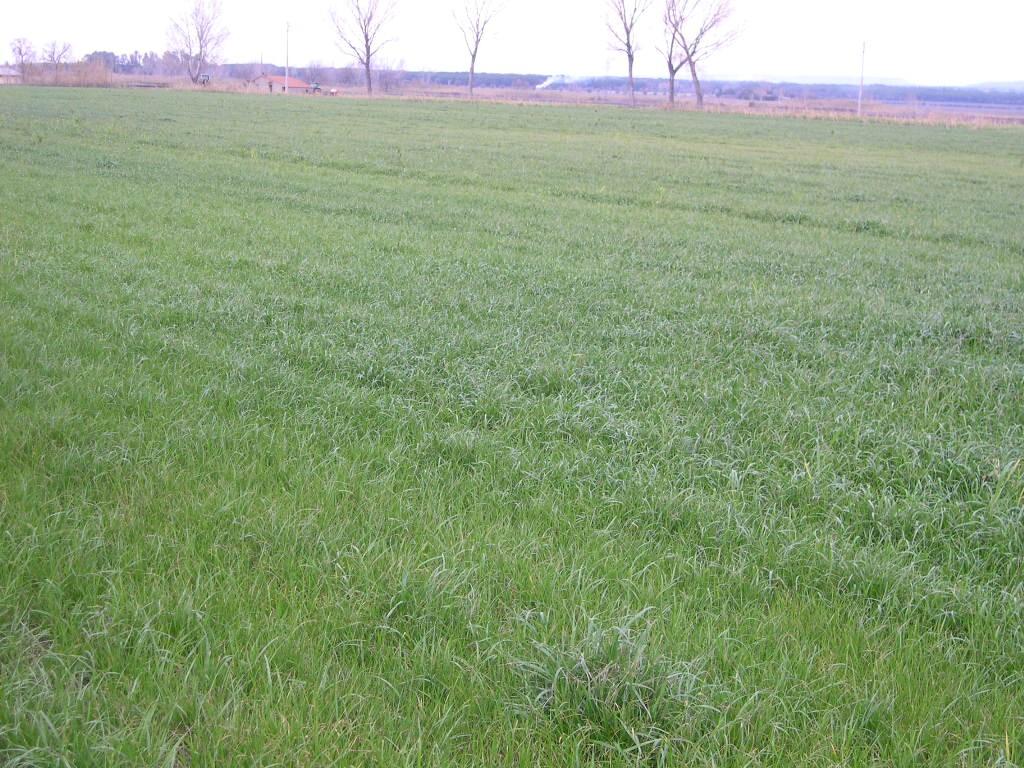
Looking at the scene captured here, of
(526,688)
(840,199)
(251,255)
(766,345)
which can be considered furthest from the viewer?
(840,199)

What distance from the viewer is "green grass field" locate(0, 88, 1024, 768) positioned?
2.77 m

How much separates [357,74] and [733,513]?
14646 cm

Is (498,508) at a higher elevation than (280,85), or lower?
lower

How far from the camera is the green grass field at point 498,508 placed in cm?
277

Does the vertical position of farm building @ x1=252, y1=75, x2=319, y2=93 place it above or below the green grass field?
above

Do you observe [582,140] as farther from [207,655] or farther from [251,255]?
[207,655]

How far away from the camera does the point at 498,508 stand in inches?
169

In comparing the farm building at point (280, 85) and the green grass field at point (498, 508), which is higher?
the farm building at point (280, 85)

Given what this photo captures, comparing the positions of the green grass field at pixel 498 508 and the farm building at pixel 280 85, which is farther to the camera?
the farm building at pixel 280 85

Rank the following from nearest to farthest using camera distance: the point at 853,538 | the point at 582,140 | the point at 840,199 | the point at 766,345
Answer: the point at 853,538 < the point at 766,345 < the point at 840,199 < the point at 582,140

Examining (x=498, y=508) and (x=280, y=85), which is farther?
(x=280, y=85)

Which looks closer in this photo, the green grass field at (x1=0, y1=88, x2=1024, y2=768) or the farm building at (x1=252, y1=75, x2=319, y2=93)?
the green grass field at (x1=0, y1=88, x2=1024, y2=768)

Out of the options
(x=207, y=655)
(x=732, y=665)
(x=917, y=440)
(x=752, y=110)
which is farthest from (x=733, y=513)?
(x=752, y=110)

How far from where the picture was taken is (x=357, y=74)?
139 metres
